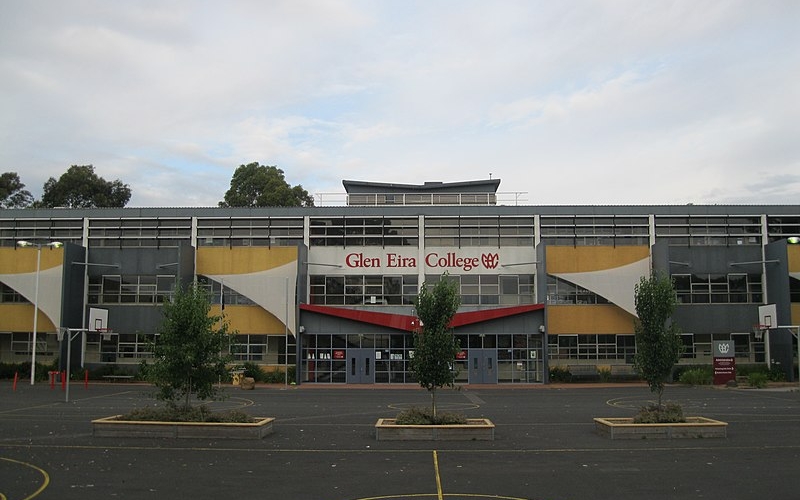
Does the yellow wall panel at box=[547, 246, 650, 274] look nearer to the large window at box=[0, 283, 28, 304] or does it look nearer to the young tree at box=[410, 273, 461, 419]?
the young tree at box=[410, 273, 461, 419]

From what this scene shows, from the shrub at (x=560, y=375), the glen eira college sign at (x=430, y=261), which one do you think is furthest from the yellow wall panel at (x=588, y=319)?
the glen eira college sign at (x=430, y=261)

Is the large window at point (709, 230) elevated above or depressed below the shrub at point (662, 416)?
above

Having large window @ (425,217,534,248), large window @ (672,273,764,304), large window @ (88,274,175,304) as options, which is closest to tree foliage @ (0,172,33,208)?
large window @ (88,274,175,304)

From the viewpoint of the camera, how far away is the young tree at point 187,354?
1941 cm

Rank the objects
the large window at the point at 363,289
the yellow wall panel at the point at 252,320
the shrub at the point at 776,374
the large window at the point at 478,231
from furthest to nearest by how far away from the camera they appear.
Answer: the large window at the point at 478,231 < the large window at the point at 363,289 < the yellow wall panel at the point at 252,320 < the shrub at the point at 776,374

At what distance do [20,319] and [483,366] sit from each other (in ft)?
93.2

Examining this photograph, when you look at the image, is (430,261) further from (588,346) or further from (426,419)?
(426,419)

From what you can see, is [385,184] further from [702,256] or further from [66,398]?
[66,398]

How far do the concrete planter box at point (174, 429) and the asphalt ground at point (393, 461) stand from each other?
346 mm

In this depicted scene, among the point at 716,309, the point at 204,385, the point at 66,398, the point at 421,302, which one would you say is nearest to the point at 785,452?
the point at 421,302

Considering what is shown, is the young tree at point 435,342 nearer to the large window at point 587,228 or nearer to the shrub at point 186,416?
the shrub at point 186,416

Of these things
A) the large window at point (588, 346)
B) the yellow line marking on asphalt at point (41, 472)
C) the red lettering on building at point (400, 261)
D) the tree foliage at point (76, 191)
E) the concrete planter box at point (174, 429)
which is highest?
the tree foliage at point (76, 191)

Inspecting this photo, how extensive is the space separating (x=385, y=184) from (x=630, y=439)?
127 feet

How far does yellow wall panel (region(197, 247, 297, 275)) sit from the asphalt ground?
59.0 ft
